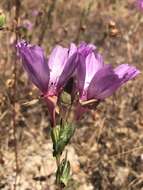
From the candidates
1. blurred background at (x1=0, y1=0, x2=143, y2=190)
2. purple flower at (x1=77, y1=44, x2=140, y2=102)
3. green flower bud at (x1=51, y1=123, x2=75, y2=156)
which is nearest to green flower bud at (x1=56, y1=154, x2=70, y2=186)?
green flower bud at (x1=51, y1=123, x2=75, y2=156)

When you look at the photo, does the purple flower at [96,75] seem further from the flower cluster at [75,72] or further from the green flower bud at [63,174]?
the green flower bud at [63,174]

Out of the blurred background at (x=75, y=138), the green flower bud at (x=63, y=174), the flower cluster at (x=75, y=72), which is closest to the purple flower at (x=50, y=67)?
the flower cluster at (x=75, y=72)

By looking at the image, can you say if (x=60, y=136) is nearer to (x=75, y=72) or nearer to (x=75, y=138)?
(x=75, y=72)

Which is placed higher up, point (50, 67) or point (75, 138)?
point (50, 67)

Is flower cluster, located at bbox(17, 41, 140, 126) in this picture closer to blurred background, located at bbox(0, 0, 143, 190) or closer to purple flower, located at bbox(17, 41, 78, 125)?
purple flower, located at bbox(17, 41, 78, 125)

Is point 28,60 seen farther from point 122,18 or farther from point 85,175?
point 122,18

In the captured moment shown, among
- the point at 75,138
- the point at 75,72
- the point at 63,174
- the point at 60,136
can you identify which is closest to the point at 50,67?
the point at 75,72

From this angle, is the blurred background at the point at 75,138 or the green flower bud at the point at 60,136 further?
the blurred background at the point at 75,138
